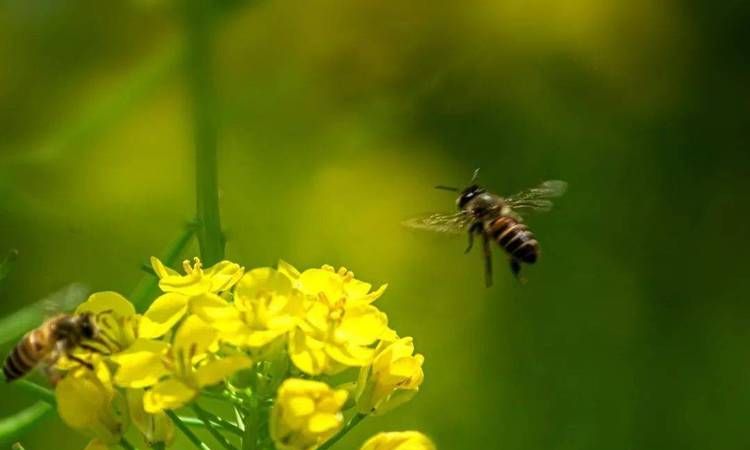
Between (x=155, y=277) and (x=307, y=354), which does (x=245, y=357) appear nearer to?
(x=307, y=354)

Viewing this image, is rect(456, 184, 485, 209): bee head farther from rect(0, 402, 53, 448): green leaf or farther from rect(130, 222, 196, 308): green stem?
rect(0, 402, 53, 448): green leaf

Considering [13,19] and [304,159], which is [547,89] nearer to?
[304,159]

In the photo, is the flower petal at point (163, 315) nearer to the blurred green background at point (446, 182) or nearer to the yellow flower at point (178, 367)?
the yellow flower at point (178, 367)

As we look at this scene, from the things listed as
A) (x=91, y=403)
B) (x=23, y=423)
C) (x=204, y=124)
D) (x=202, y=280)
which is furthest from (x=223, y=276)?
(x=204, y=124)

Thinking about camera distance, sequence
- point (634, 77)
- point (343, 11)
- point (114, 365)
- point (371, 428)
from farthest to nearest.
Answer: point (634, 77) → point (343, 11) → point (371, 428) → point (114, 365)

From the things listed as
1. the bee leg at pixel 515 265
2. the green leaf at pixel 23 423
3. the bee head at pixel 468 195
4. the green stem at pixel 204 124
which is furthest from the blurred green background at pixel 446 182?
the green leaf at pixel 23 423

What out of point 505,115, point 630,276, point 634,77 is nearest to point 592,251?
point 630,276
